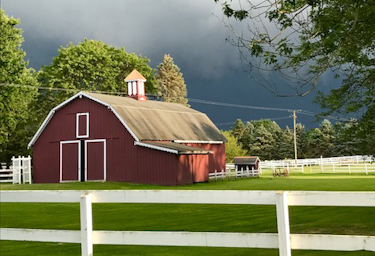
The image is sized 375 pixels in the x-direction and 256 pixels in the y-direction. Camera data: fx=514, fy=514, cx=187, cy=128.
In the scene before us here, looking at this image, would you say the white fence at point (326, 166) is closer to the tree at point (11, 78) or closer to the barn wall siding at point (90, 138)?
the barn wall siding at point (90, 138)

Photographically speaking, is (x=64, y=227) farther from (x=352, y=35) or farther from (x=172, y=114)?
(x=172, y=114)

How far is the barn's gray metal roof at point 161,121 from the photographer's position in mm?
38500

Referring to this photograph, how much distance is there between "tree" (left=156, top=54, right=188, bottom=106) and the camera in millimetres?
86575

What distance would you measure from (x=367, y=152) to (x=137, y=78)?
34.0m

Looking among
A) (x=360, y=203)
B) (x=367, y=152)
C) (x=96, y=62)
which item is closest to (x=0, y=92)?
(x=96, y=62)

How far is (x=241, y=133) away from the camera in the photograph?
101 metres

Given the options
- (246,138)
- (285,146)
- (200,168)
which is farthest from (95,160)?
(246,138)

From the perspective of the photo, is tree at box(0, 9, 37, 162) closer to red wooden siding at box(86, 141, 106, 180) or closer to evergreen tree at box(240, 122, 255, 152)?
red wooden siding at box(86, 141, 106, 180)

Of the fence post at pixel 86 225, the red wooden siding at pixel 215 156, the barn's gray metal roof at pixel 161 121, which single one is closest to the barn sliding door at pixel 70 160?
the barn's gray metal roof at pixel 161 121

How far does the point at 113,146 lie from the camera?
3800cm

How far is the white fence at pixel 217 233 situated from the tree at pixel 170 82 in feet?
258

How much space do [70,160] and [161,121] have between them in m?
8.11

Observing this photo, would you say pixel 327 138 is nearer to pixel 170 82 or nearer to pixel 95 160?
pixel 170 82

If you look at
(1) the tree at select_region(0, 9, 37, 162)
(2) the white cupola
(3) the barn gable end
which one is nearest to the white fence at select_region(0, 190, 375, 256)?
(3) the barn gable end
